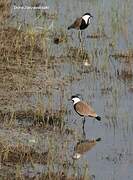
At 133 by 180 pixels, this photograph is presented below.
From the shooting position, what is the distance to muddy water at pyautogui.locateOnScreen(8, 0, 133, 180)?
8352mm

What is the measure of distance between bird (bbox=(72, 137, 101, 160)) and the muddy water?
8 cm

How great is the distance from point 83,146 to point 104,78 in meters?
2.93

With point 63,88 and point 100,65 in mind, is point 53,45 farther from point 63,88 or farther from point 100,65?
point 63,88

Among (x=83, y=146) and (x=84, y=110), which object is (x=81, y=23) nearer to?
(x=84, y=110)

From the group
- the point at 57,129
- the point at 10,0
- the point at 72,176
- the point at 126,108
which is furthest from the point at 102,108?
the point at 10,0

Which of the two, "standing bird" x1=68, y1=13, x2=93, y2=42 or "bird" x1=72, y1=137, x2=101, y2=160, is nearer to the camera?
"bird" x1=72, y1=137, x2=101, y2=160

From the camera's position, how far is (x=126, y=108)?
9992mm

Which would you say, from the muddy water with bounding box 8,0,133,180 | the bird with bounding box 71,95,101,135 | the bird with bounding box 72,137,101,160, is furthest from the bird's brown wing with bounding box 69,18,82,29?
the bird with bounding box 72,137,101,160

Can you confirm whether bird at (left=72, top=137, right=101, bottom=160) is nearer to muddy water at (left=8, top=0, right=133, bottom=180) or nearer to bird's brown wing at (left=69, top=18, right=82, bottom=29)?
muddy water at (left=8, top=0, right=133, bottom=180)

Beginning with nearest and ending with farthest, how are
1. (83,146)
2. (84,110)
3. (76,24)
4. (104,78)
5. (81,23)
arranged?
(83,146)
(84,110)
(104,78)
(81,23)
(76,24)

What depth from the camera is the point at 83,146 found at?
867 cm

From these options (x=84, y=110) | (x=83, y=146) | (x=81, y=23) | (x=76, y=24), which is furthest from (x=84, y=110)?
(x=76, y=24)

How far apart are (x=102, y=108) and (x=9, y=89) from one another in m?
1.45

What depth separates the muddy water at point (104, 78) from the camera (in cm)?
835
